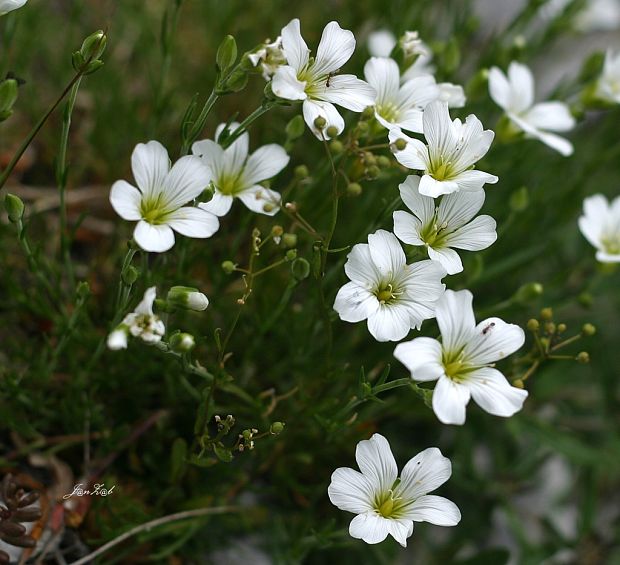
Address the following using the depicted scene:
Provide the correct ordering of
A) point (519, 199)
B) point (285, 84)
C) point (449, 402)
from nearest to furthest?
point (449, 402) → point (285, 84) → point (519, 199)

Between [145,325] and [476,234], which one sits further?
[476,234]

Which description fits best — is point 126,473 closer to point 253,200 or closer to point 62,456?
point 62,456

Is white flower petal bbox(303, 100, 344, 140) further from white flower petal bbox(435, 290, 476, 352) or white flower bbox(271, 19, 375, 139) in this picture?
white flower petal bbox(435, 290, 476, 352)

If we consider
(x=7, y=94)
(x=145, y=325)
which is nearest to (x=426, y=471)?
(x=145, y=325)

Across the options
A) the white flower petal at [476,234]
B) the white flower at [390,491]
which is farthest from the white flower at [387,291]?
the white flower at [390,491]

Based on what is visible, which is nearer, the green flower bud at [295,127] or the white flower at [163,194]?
the white flower at [163,194]

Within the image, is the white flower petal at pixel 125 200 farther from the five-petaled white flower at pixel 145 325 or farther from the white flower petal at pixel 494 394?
→ the white flower petal at pixel 494 394

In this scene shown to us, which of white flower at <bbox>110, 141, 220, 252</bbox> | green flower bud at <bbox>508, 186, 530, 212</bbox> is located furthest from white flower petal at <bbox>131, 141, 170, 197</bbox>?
green flower bud at <bbox>508, 186, 530, 212</bbox>

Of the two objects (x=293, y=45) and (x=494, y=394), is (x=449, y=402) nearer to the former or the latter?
(x=494, y=394)
